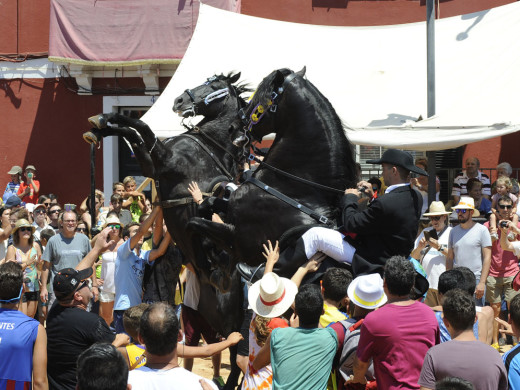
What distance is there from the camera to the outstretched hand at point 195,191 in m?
7.46

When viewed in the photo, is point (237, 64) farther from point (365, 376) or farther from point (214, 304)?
point (365, 376)

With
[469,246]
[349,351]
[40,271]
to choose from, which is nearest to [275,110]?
[349,351]

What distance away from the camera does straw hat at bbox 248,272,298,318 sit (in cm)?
477

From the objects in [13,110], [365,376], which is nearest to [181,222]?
[365,376]

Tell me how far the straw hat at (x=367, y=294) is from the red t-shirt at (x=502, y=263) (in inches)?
199

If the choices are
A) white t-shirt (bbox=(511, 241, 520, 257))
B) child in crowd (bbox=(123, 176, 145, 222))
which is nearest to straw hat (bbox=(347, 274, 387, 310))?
white t-shirt (bbox=(511, 241, 520, 257))

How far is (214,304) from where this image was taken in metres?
7.73

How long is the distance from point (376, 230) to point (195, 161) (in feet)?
9.13

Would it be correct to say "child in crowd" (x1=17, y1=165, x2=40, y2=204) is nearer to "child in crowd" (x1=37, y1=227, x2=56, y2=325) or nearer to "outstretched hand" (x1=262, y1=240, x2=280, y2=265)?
"child in crowd" (x1=37, y1=227, x2=56, y2=325)

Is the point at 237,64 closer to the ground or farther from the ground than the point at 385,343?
farther from the ground

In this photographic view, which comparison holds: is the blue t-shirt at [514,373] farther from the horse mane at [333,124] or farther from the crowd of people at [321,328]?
the horse mane at [333,124]

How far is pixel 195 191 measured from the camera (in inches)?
298

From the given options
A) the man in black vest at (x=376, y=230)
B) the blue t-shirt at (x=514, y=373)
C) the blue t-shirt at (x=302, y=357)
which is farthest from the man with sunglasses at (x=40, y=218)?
the blue t-shirt at (x=514, y=373)

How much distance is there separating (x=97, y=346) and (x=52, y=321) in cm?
192
